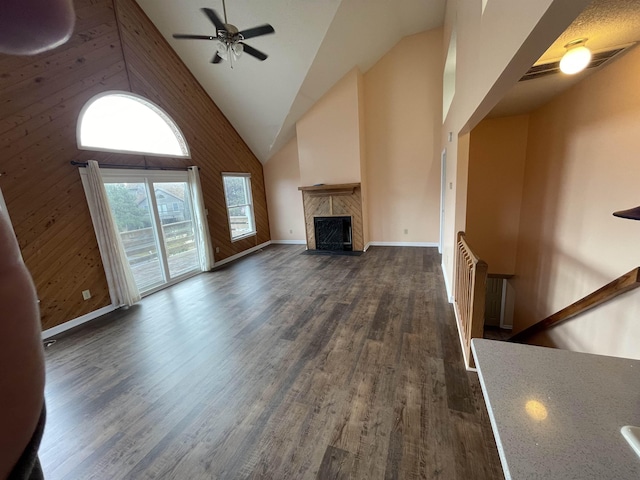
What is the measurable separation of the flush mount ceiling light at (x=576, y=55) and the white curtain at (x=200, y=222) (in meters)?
4.98

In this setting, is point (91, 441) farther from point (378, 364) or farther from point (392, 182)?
point (392, 182)

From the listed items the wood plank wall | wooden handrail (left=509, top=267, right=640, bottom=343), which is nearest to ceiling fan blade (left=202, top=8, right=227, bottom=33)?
the wood plank wall

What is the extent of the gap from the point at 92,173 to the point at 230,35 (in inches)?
94.6

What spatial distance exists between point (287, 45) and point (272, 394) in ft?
15.5

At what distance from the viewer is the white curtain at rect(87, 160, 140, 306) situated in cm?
348

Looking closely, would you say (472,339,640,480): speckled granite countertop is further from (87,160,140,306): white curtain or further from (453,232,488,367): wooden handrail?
(87,160,140,306): white curtain

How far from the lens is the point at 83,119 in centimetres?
347

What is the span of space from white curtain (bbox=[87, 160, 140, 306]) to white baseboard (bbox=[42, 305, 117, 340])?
0.43ft

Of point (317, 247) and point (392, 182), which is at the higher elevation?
point (392, 182)

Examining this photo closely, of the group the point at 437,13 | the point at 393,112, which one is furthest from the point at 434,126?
the point at 437,13

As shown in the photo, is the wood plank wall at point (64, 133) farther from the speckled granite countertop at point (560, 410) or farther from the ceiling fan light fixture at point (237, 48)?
the speckled granite countertop at point (560, 410)

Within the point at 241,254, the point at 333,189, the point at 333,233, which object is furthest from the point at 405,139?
the point at 241,254

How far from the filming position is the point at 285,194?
7.18 metres

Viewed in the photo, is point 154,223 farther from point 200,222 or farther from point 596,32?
point 596,32
